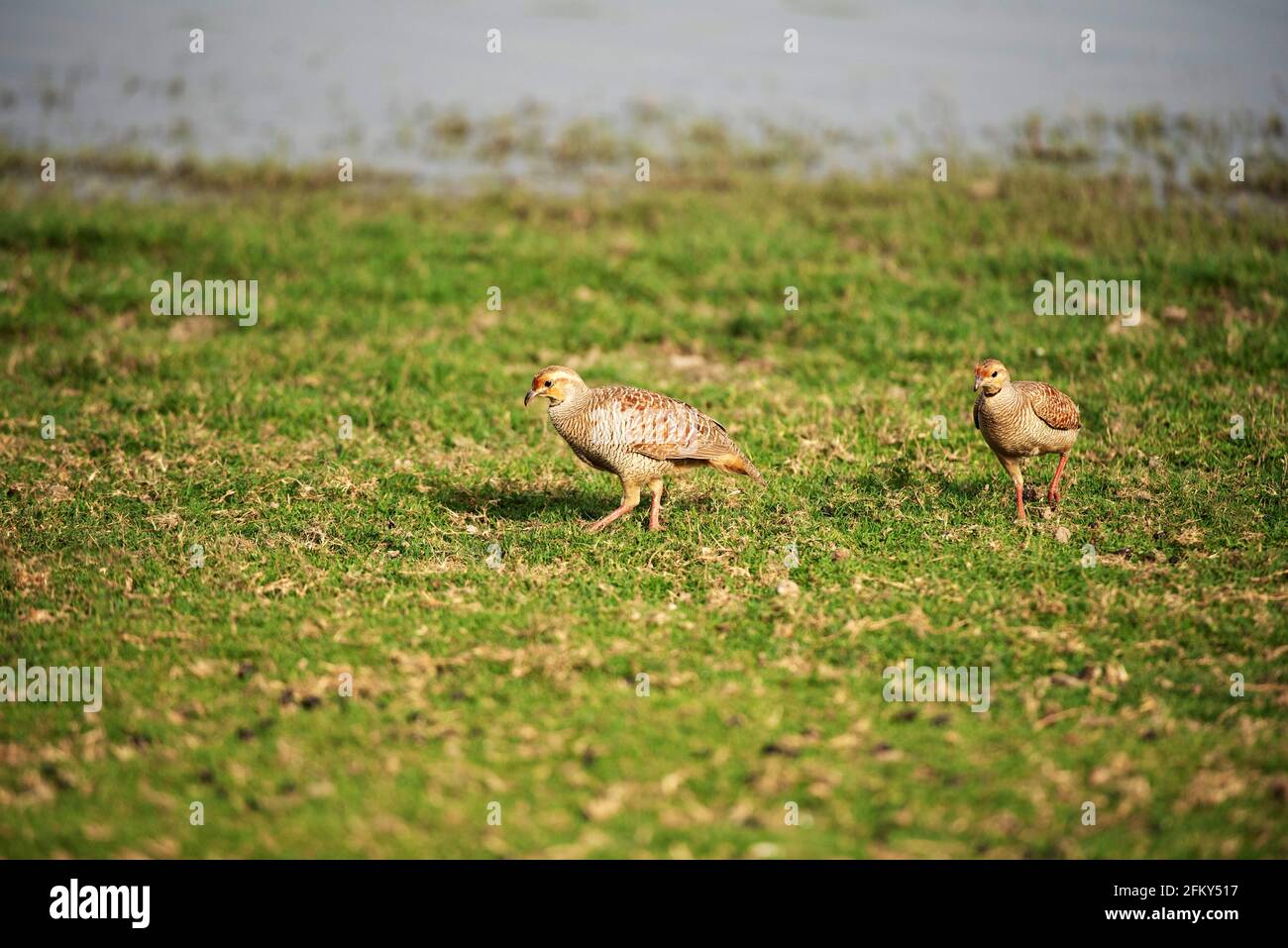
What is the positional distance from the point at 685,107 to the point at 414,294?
765 centimetres

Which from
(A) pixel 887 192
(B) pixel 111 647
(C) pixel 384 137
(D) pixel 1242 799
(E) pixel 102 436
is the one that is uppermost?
(C) pixel 384 137

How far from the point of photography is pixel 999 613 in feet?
23.5

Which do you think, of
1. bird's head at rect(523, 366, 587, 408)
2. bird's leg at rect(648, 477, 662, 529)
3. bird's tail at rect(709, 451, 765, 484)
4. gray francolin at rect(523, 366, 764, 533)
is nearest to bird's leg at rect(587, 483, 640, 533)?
gray francolin at rect(523, 366, 764, 533)

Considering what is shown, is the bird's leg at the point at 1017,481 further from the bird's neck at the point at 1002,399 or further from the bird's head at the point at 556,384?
the bird's head at the point at 556,384

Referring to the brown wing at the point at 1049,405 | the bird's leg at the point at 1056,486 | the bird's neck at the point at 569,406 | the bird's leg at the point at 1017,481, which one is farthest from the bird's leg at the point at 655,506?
the bird's leg at the point at 1056,486

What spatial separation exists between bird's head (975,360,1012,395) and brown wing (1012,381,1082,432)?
0.79 feet

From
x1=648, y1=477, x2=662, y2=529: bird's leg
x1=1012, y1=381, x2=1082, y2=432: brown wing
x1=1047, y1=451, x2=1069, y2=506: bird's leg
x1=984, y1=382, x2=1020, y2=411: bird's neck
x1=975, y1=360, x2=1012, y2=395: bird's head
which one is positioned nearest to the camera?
x1=975, y1=360, x2=1012, y2=395: bird's head

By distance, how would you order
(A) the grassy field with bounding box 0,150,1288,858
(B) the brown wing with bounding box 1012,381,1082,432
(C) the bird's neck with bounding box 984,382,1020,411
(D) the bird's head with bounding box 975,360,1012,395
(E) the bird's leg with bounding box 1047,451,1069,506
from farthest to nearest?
(E) the bird's leg with bounding box 1047,451,1069,506 < (B) the brown wing with bounding box 1012,381,1082,432 < (C) the bird's neck with bounding box 984,382,1020,411 < (D) the bird's head with bounding box 975,360,1012,395 < (A) the grassy field with bounding box 0,150,1288,858

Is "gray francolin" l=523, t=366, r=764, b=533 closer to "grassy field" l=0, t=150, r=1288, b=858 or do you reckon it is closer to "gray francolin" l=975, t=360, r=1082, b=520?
"grassy field" l=0, t=150, r=1288, b=858

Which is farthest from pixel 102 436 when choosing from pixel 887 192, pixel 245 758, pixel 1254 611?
pixel 887 192

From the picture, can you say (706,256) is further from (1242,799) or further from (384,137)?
(1242,799)

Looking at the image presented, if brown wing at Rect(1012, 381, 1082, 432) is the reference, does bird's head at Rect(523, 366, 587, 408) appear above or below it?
above

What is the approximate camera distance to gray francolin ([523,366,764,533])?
8.03m

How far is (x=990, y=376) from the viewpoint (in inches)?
315
